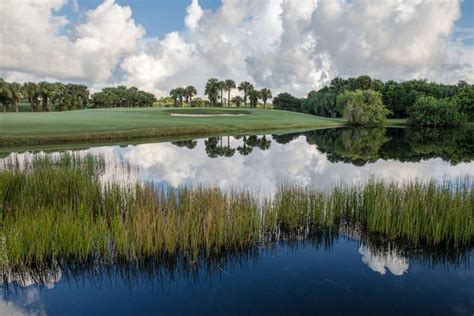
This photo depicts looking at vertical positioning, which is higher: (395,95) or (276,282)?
(395,95)

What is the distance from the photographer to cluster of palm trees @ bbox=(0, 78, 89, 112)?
316 ft

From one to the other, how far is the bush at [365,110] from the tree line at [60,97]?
272ft

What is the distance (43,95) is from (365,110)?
89.6 metres

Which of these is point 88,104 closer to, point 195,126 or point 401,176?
point 195,126

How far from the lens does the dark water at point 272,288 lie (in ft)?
22.2

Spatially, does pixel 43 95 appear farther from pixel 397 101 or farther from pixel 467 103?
pixel 467 103

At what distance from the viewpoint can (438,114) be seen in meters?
72.6

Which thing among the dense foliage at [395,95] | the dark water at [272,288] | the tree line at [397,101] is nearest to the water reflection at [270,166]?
the dark water at [272,288]

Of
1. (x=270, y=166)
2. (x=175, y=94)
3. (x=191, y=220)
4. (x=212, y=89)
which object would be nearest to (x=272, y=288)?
(x=191, y=220)

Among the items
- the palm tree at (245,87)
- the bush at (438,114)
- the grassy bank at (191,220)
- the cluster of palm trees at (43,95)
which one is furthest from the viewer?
the palm tree at (245,87)

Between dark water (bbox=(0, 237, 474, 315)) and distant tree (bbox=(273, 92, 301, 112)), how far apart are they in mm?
134377

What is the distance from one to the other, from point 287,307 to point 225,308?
3.89 feet

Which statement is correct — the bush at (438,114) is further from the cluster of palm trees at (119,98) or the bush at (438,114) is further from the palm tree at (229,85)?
the cluster of palm trees at (119,98)

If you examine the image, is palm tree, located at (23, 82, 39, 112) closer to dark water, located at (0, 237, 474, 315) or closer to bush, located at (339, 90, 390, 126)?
bush, located at (339, 90, 390, 126)
